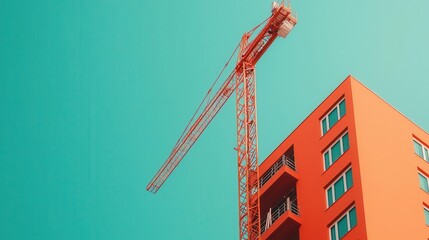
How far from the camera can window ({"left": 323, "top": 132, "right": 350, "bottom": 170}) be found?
1962 inches

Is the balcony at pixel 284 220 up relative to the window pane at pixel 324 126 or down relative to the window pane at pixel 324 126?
down

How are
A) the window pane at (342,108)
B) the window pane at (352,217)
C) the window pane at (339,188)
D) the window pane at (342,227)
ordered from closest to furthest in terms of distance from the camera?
the window pane at (352,217) < the window pane at (342,227) < the window pane at (339,188) < the window pane at (342,108)

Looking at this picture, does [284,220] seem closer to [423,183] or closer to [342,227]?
[342,227]

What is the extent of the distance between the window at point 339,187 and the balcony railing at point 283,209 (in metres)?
2.93

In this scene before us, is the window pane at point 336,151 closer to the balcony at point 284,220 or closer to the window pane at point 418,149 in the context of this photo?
the balcony at point 284,220

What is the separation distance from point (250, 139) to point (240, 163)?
345 centimetres

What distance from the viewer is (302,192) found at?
51.8 metres

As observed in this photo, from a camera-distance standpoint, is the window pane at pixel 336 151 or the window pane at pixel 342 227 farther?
the window pane at pixel 336 151

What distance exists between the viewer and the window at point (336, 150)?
4984cm

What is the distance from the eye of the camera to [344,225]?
153 feet

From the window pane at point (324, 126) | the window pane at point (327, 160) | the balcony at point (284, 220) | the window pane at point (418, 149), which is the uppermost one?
the window pane at point (324, 126)

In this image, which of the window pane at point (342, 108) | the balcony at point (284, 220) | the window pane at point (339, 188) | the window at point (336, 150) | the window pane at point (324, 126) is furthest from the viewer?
the window pane at point (324, 126)

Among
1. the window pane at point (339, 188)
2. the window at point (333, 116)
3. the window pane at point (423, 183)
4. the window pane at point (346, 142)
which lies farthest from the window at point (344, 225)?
the window at point (333, 116)

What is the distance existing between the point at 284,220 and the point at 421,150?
9390 millimetres
